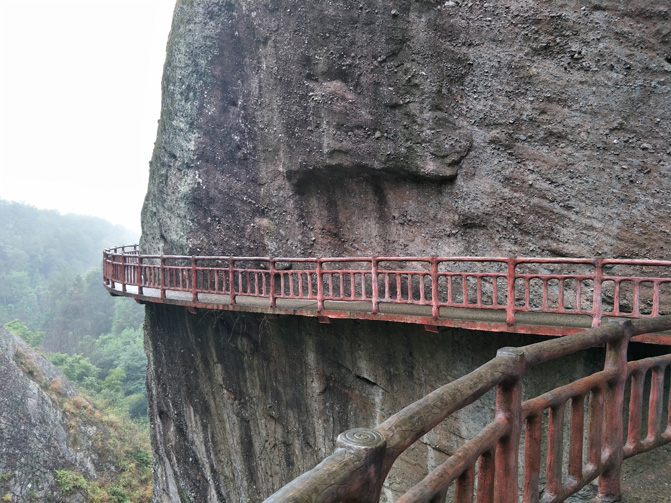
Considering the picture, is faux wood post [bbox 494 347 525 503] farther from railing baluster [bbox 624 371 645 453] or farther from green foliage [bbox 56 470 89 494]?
green foliage [bbox 56 470 89 494]

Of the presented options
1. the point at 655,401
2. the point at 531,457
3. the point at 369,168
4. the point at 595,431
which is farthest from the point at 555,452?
the point at 369,168

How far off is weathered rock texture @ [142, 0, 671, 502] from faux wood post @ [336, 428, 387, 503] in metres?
4.49

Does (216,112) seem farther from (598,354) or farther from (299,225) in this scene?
(598,354)

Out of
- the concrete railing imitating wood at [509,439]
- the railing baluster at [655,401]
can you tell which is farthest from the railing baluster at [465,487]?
the railing baluster at [655,401]

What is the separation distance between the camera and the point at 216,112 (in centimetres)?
995

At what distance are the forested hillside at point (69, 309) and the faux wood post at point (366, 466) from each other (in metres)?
35.1

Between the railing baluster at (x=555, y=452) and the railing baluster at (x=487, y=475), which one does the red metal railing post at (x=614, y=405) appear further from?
the railing baluster at (x=487, y=475)

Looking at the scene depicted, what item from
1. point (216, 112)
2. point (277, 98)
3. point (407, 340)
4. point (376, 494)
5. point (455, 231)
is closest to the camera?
point (376, 494)

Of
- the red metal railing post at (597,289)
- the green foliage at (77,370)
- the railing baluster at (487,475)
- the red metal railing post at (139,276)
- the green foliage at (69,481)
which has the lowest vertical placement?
the green foliage at (77,370)

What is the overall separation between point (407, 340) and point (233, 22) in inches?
291

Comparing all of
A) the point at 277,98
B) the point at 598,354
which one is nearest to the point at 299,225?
the point at 277,98

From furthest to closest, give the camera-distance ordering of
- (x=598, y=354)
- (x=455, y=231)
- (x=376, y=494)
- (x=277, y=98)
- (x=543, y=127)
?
(x=277, y=98) < (x=455, y=231) < (x=543, y=127) < (x=598, y=354) < (x=376, y=494)

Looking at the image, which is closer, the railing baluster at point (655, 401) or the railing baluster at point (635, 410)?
the railing baluster at point (635, 410)

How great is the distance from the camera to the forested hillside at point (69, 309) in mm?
36281
